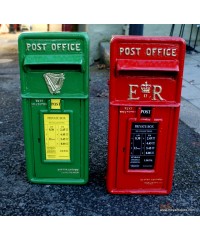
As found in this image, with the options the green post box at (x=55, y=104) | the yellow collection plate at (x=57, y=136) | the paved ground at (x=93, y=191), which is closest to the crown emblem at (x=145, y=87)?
the green post box at (x=55, y=104)

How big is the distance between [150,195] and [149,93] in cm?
101

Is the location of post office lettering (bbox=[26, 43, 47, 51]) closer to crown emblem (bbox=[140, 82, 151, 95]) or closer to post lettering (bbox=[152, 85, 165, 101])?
crown emblem (bbox=[140, 82, 151, 95])

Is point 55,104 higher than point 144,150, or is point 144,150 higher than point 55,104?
point 55,104

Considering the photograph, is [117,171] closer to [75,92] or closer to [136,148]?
[136,148]

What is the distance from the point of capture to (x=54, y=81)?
2785 millimetres

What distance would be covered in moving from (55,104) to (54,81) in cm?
22

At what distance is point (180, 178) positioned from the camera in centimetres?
339

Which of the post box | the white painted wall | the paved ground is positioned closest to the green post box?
the paved ground

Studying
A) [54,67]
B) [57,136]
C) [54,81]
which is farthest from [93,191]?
[54,67]

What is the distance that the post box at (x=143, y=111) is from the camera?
261 centimetres

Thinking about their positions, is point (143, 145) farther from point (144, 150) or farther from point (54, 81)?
point (54, 81)

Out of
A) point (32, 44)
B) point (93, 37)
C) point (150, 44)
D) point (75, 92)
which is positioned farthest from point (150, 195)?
point (93, 37)

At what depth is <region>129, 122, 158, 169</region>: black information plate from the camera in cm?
287

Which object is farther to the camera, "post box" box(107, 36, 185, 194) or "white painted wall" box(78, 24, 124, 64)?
"white painted wall" box(78, 24, 124, 64)
